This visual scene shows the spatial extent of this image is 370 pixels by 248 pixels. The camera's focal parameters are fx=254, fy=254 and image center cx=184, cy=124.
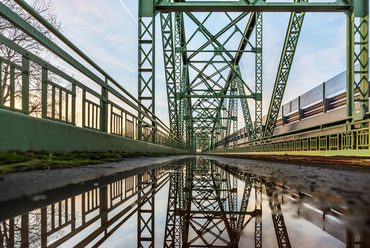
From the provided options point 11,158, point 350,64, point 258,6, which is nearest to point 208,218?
point 11,158

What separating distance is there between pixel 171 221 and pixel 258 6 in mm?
8586

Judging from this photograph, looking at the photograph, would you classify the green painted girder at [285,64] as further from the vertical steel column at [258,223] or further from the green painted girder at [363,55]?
the vertical steel column at [258,223]

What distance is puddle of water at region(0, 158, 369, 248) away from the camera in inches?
32.9

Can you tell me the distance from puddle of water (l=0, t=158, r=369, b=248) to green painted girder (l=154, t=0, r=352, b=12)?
7.95 m

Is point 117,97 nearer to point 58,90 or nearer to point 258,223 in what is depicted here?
point 58,90

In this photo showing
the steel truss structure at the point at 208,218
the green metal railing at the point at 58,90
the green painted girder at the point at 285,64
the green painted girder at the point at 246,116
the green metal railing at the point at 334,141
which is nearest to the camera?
the steel truss structure at the point at 208,218

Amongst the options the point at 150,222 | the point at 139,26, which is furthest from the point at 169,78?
the point at 150,222

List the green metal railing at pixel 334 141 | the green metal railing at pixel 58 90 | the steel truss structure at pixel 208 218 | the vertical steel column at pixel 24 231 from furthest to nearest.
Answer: the green metal railing at pixel 334 141 → the green metal railing at pixel 58 90 → the steel truss structure at pixel 208 218 → the vertical steel column at pixel 24 231

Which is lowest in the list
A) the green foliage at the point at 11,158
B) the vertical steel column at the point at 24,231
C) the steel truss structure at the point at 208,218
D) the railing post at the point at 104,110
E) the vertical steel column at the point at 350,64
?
the steel truss structure at the point at 208,218

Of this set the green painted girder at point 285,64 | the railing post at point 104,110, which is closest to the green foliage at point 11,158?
the railing post at point 104,110

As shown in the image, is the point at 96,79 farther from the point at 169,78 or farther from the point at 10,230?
the point at 169,78

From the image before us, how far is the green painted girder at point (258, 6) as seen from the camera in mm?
8195

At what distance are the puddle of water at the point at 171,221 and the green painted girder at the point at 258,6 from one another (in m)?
7.95

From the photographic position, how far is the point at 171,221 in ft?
3.95
